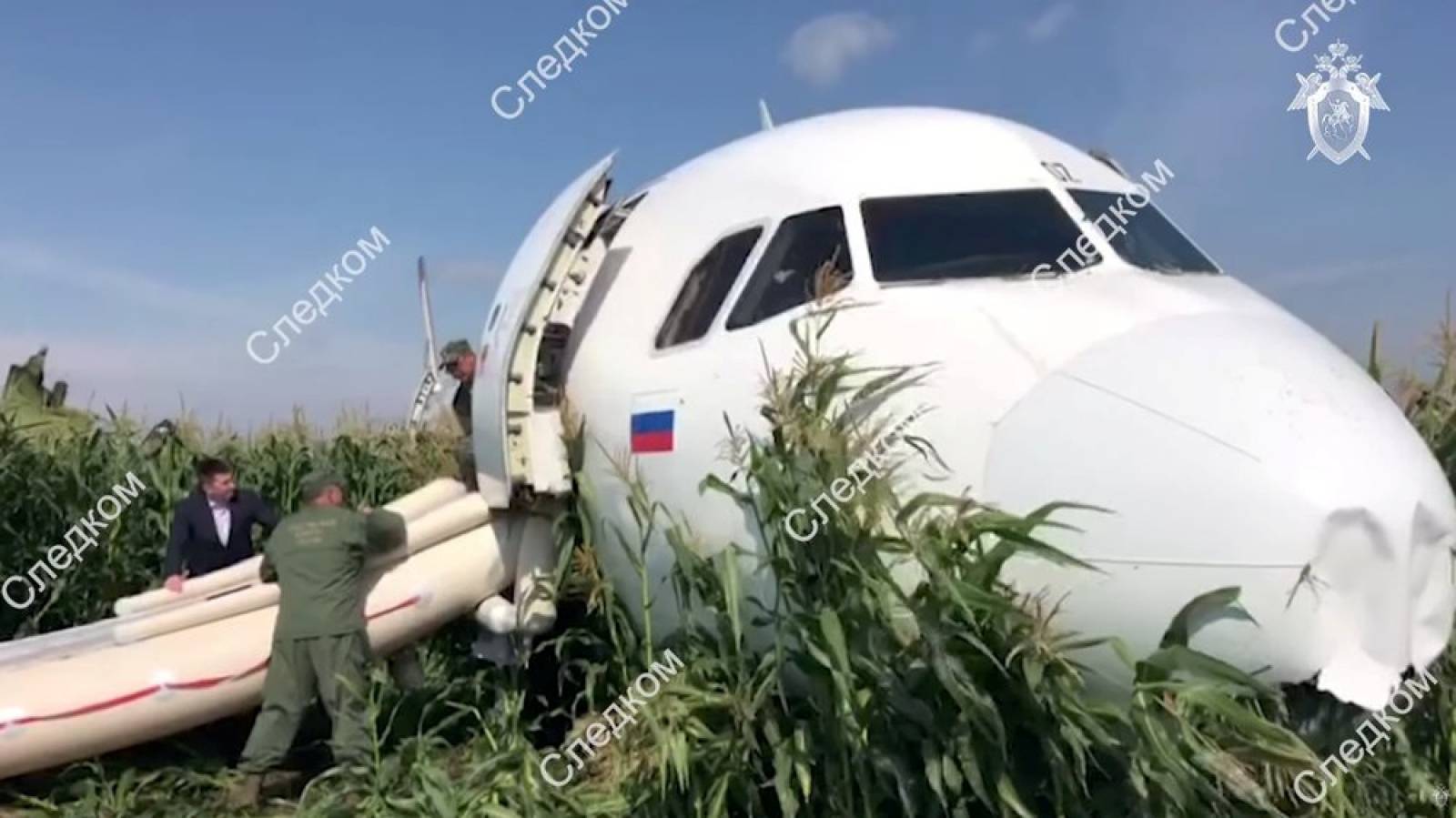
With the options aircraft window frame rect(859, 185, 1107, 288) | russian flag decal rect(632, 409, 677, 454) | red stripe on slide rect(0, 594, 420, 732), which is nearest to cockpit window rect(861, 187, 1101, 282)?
aircraft window frame rect(859, 185, 1107, 288)

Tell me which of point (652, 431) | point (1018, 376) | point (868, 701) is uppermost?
point (1018, 376)

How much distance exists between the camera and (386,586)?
7.57 m

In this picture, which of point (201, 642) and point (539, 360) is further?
point (201, 642)

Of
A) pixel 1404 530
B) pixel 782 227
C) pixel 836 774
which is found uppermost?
pixel 782 227

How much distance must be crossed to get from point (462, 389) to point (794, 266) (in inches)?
140

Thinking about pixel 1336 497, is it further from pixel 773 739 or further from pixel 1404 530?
pixel 773 739

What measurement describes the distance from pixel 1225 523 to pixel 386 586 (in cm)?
474

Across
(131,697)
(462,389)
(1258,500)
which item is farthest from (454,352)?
(1258,500)

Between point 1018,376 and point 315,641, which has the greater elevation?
point 1018,376

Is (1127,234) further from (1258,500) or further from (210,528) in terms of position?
(210,528)

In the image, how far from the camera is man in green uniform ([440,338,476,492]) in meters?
8.36

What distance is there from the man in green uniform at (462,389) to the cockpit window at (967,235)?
11.1 ft

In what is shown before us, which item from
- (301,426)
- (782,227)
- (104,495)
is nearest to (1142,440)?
(782,227)

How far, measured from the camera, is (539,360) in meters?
6.76
